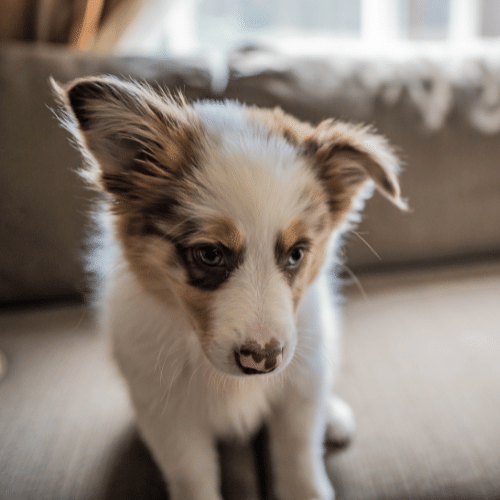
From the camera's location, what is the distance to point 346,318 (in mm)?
1774

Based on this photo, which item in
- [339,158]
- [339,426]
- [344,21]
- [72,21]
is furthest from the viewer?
[344,21]

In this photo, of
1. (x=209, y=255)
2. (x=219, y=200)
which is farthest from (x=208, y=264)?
(x=219, y=200)

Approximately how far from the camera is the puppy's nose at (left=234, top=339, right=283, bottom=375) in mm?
832

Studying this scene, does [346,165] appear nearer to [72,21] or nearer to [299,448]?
[299,448]

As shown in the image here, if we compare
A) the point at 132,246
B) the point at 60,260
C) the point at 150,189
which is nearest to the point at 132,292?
the point at 132,246

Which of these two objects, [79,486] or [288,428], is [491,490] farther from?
[79,486]

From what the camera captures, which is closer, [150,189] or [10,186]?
[150,189]

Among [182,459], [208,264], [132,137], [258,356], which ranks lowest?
[182,459]

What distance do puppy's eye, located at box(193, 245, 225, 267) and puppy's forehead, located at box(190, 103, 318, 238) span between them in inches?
2.7

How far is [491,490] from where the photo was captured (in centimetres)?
109

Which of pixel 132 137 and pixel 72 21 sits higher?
pixel 72 21

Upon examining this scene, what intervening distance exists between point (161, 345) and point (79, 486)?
0.39 m

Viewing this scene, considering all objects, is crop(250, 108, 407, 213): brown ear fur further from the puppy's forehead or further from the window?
the window

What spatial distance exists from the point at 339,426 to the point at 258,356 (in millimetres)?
551
